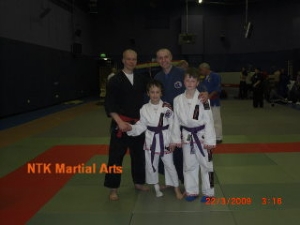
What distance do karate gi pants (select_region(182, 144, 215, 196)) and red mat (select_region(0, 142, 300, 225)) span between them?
170 cm

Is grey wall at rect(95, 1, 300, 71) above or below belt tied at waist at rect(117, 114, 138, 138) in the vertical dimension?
above

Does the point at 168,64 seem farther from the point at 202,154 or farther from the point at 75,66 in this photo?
the point at 75,66

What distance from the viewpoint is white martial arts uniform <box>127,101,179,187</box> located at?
13.8 ft

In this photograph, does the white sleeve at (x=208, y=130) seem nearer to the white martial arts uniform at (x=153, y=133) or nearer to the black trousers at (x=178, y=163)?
the white martial arts uniform at (x=153, y=133)

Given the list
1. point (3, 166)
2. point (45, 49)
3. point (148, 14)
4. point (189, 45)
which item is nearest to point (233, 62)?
point (189, 45)

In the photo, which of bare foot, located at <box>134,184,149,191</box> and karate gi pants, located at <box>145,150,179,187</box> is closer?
karate gi pants, located at <box>145,150,179,187</box>

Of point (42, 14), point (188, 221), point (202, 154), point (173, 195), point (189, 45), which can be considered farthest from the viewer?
point (189, 45)

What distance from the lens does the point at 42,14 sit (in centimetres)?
1497

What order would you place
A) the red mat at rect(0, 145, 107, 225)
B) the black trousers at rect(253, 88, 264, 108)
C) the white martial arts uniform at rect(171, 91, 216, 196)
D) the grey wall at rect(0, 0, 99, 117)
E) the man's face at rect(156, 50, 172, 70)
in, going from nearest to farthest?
the red mat at rect(0, 145, 107, 225) → the white martial arts uniform at rect(171, 91, 216, 196) → the man's face at rect(156, 50, 172, 70) → the grey wall at rect(0, 0, 99, 117) → the black trousers at rect(253, 88, 264, 108)

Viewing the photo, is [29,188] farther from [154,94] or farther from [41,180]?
[154,94]

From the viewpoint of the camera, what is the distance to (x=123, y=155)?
4324 mm

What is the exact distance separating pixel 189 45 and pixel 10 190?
1944 cm

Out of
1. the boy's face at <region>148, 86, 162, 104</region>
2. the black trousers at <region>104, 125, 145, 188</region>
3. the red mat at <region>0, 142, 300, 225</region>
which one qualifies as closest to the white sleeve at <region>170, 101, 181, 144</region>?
the boy's face at <region>148, 86, 162, 104</region>
